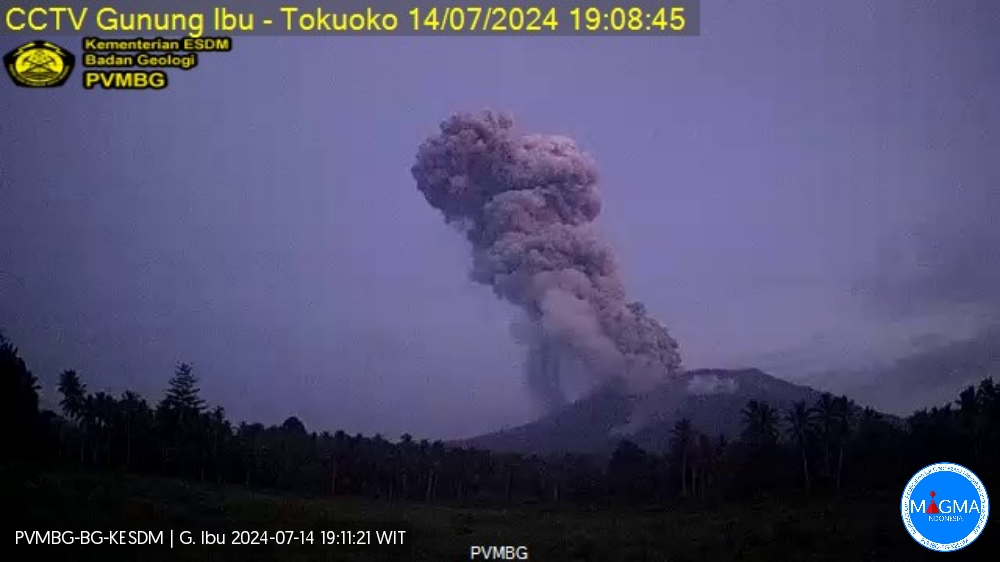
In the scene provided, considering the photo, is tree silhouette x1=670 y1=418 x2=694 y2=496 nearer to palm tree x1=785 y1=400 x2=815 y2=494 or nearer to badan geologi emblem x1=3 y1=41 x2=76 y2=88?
palm tree x1=785 y1=400 x2=815 y2=494

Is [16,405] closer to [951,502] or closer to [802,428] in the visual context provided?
[951,502]

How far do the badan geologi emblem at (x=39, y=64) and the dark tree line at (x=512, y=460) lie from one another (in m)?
54.5

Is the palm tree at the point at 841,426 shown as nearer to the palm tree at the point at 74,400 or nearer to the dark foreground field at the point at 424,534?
the dark foreground field at the point at 424,534

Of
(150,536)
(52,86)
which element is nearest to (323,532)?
(150,536)

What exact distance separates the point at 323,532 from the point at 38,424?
57546mm

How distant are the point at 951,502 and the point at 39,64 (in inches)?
1011

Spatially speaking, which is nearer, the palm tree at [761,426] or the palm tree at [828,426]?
the palm tree at [828,426]

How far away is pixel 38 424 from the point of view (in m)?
67.9

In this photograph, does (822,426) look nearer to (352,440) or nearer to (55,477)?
(352,440)

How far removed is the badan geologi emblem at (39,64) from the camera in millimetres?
20828

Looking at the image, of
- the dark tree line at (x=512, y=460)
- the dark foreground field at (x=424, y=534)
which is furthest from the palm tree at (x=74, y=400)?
the dark foreground field at (x=424, y=534)

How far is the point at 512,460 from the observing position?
106 m
